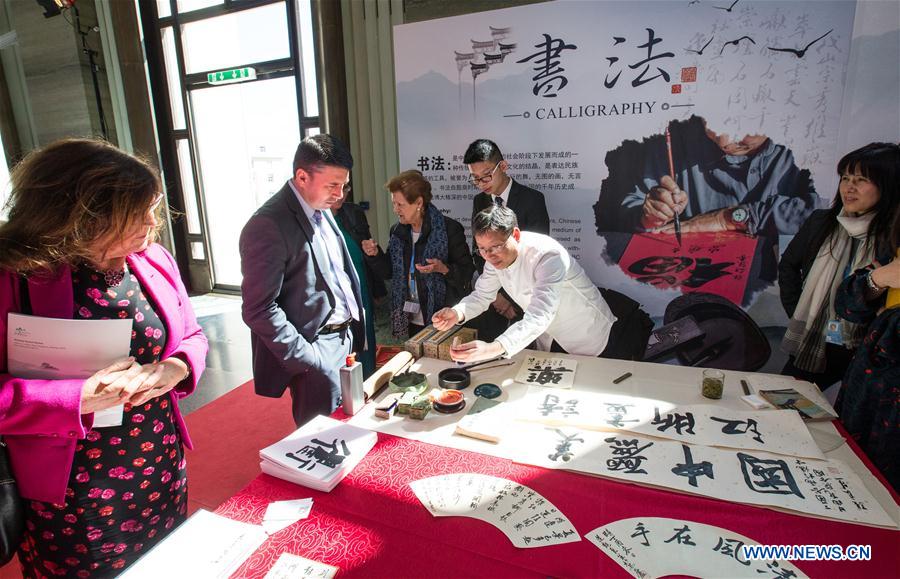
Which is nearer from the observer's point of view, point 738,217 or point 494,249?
point 494,249

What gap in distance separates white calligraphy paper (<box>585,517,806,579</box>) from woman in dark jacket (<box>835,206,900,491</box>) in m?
0.82

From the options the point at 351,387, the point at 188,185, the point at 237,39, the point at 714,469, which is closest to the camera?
the point at 714,469

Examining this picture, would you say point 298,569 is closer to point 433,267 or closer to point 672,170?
point 433,267

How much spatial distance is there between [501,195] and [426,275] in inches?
26.2

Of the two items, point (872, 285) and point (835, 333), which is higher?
point (872, 285)

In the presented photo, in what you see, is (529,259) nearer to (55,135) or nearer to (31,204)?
(31,204)

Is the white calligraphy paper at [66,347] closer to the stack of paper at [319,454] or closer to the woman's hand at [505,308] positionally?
the stack of paper at [319,454]

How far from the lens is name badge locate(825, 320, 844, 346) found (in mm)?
1849

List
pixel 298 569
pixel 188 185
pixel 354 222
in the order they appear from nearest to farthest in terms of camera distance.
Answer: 1. pixel 298 569
2. pixel 354 222
3. pixel 188 185

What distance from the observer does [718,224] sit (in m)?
2.76

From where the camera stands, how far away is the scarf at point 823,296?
6.10 ft

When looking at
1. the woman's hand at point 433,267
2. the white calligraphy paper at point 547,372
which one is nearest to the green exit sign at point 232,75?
the woman's hand at point 433,267

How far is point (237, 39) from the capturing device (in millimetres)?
4789

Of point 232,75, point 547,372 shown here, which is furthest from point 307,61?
point 547,372
